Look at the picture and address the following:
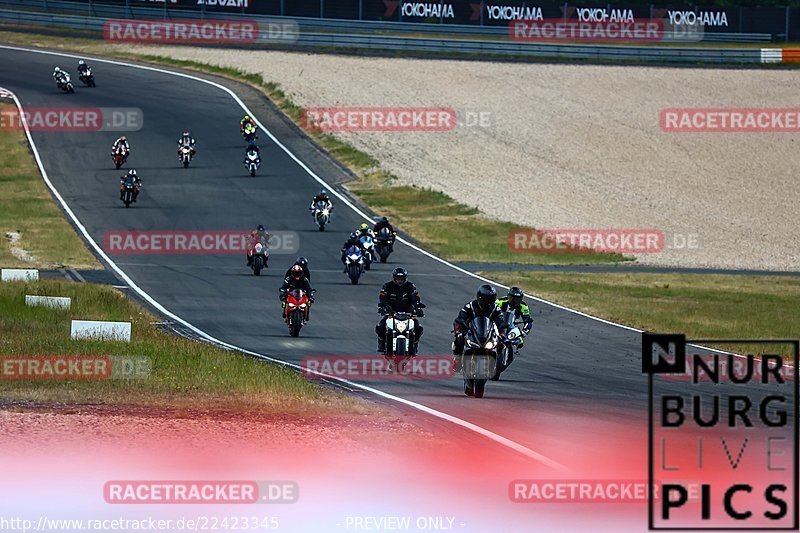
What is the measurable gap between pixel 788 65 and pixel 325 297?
46417mm

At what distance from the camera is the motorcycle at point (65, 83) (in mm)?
59312

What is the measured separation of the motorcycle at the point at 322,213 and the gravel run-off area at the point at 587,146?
8.30m

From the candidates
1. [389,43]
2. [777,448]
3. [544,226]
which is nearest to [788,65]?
[389,43]

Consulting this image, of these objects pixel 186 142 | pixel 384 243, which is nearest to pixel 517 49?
pixel 186 142

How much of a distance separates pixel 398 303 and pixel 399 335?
0.50 meters

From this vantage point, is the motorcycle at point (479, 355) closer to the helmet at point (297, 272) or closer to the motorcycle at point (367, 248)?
the helmet at point (297, 272)

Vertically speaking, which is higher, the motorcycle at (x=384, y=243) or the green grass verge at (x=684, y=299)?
the motorcycle at (x=384, y=243)

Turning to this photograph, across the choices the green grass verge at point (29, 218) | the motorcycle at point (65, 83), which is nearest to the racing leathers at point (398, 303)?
the green grass verge at point (29, 218)

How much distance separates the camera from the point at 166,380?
16.8 metres

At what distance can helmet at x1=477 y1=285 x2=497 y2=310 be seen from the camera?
622 inches

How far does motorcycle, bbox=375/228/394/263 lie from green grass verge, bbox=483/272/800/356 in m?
2.94

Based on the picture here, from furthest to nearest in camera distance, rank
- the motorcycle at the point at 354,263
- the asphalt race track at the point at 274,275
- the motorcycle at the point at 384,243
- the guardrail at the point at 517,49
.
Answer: the guardrail at the point at 517,49 < the motorcycle at the point at 384,243 < the motorcycle at the point at 354,263 < the asphalt race track at the point at 274,275

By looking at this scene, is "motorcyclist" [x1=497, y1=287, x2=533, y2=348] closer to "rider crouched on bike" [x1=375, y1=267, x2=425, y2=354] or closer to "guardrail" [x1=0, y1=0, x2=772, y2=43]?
"rider crouched on bike" [x1=375, y1=267, x2=425, y2=354]

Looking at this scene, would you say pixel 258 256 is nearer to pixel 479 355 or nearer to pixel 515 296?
pixel 515 296
